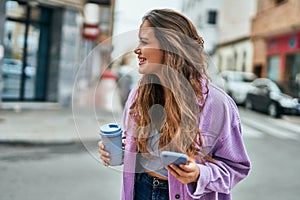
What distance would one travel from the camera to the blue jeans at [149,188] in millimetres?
1153

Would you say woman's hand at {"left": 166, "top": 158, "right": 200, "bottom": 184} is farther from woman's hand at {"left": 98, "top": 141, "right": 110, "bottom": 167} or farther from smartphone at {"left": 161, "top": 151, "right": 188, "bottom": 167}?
woman's hand at {"left": 98, "top": 141, "right": 110, "bottom": 167}

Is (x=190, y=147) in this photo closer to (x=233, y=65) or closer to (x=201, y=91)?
(x=201, y=91)

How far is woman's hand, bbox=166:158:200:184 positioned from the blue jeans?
0.18 meters

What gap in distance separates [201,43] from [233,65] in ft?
81.9

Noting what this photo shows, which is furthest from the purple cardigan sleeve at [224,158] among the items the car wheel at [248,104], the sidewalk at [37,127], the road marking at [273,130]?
the car wheel at [248,104]

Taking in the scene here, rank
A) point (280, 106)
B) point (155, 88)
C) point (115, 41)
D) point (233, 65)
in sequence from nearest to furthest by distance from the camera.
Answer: point (115, 41) → point (155, 88) → point (280, 106) → point (233, 65)

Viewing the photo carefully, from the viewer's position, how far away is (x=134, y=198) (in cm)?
121

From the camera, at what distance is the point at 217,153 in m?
1.05

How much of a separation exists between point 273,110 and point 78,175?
8.14 metres

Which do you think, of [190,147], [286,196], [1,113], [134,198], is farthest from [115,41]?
[1,113]

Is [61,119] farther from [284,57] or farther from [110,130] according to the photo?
[284,57]

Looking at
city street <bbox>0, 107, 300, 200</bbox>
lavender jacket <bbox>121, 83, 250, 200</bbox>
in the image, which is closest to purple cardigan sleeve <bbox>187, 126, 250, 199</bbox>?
lavender jacket <bbox>121, 83, 250, 200</bbox>

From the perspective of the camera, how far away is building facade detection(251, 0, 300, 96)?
Result: 16109 millimetres

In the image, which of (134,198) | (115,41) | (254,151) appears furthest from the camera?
(254,151)
